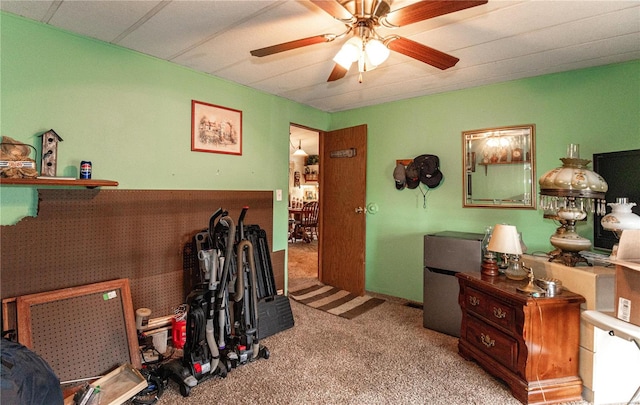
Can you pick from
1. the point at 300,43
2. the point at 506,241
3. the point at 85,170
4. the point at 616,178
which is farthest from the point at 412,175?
the point at 85,170

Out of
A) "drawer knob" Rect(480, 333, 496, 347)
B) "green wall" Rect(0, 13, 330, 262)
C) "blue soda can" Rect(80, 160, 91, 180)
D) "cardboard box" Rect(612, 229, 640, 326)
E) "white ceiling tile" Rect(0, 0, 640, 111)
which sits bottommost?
"drawer knob" Rect(480, 333, 496, 347)

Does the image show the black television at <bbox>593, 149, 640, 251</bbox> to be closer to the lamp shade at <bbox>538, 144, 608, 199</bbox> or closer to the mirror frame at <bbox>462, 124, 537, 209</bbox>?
the lamp shade at <bbox>538, 144, 608, 199</bbox>

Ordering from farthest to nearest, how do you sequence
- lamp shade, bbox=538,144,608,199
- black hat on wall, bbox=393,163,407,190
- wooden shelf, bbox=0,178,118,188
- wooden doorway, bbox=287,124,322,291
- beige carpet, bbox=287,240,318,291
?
wooden doorway, bbox=287,124,322,291
beige carpet, bbox=287,240,318,291
black hat on wall, bbox=393,163,407,190
lamp shade, bbox=538,144,608,199
wooden shelf, bbox=0,178,118,188

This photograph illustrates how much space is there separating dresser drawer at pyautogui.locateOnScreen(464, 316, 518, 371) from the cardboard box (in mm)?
599

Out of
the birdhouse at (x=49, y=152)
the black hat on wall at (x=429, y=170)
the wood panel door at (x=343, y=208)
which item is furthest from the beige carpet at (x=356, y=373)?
the birdhouse at (x=49, y=152)

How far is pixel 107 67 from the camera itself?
2340 millimetres

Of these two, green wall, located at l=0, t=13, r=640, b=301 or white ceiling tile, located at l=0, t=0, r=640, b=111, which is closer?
white ceiling tile, located at l=0, t=0, r=640, b=111

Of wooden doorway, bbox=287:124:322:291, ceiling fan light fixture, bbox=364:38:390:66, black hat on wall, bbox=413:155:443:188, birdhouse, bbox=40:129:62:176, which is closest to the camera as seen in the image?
ceiling fan light fixture, bbox=364:38:390:66

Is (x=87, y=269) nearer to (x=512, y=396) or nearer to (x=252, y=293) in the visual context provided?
(x=252, y=293)

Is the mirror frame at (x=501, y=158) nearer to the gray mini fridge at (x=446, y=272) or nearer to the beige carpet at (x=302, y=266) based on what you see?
the gray mini fridge at (x=446, y=272)

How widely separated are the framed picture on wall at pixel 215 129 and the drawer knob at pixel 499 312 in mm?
2666

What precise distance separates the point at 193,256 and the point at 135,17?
73.9 inches

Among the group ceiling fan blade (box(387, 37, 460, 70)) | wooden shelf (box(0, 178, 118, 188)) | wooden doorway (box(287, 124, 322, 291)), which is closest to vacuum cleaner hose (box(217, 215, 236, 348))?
wooden shelf (box(0, 178, 118, 188))

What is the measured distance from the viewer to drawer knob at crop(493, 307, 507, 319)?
2.10 meters
